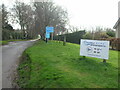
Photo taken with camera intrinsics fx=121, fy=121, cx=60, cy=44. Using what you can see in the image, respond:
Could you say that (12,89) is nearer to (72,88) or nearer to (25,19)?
(72,88)

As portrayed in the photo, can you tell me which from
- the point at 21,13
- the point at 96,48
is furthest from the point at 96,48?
the point at 21,13

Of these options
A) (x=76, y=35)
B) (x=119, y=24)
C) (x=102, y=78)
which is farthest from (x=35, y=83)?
(x=76, y=35)

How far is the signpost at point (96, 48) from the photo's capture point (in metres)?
5.70

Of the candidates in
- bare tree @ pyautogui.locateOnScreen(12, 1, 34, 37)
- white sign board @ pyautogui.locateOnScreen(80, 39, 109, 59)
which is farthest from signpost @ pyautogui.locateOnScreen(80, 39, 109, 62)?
bare tree @ pyautogui.locateOnScreen(12, 1, 34, 37)

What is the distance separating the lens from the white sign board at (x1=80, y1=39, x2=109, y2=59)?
224 inches

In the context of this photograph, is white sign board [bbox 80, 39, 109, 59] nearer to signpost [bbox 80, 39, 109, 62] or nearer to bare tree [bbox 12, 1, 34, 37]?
signpost [bbox 80, 39, 109, 62]

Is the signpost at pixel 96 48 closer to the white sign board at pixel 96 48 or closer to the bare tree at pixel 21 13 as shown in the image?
the white sign board at pixel 96 48

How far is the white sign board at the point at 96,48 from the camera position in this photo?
5.70 metres

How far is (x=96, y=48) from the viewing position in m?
5.98

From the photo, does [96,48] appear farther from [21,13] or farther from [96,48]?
[21,13]

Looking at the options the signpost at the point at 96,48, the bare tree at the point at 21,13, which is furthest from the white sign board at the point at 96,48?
the bare tree at the point at 21,13

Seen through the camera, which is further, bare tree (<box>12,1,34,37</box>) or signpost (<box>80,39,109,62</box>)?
bare tree (<box>12,1,34,37</box>)

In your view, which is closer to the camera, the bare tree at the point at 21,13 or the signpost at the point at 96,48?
the signpost at the point at 96,48

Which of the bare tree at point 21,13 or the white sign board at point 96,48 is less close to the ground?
the bare tree at point 21,13
